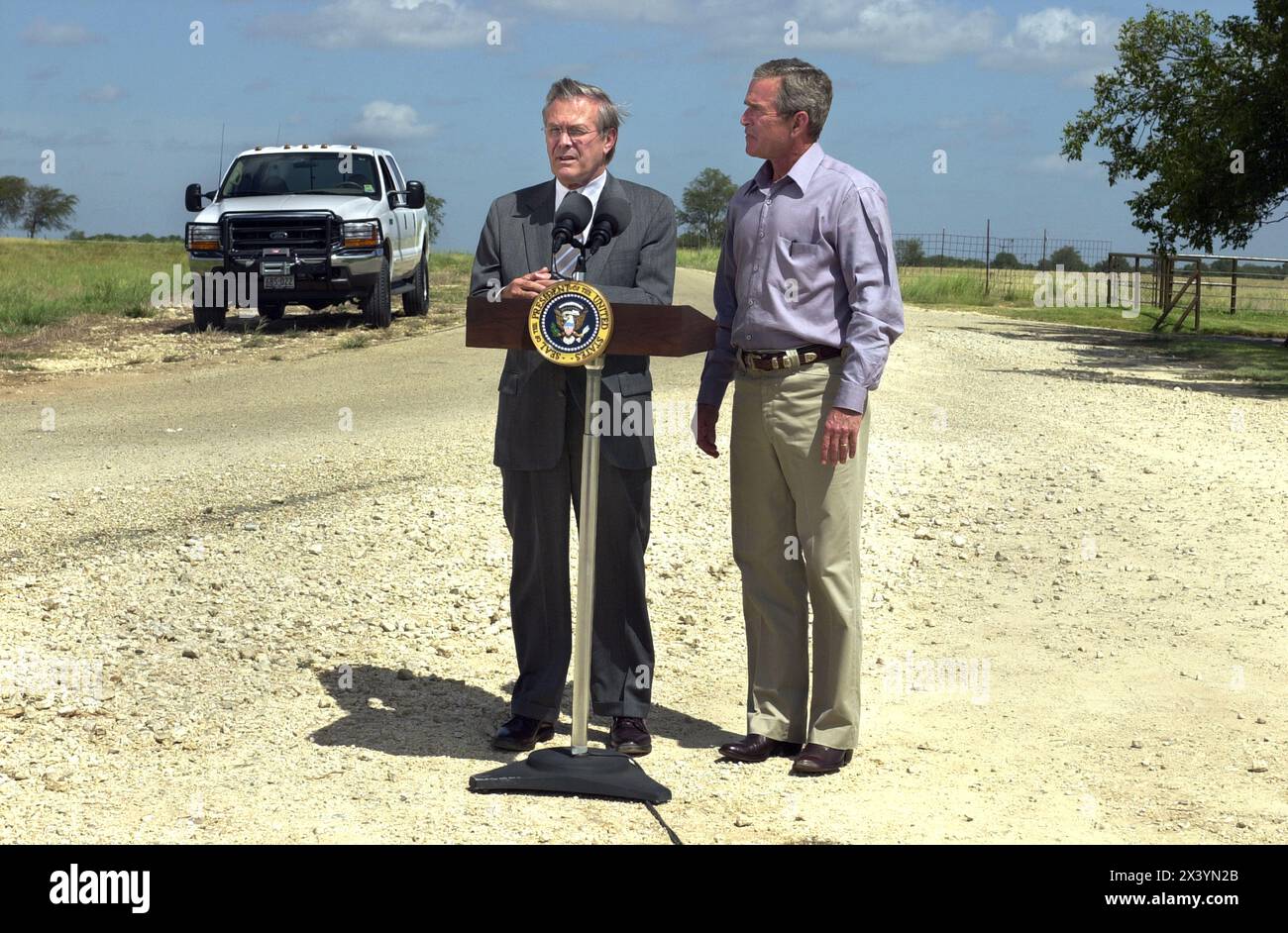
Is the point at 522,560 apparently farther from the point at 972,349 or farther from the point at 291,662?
the point at 972,349

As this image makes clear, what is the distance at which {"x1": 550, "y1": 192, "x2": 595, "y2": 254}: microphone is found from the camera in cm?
423

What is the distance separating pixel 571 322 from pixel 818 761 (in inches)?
66.0

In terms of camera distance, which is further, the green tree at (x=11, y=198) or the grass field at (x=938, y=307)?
the green tree at (x=11, y=198)

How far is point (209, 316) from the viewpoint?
18.6m

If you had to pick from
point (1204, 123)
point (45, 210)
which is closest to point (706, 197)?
point (45, 210)

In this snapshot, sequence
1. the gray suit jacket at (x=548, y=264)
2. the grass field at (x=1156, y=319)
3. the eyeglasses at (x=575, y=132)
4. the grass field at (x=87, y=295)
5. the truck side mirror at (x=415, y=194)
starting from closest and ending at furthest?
1. the eyeglasses at (x=575, y=132)
2. the gray suit jacket at (x=548, y=264)
3. the truck side mirror at (x=415, y=194)
4. the grass field at (x=1156, y=319)
5. the grass field at (x=87, y=295)

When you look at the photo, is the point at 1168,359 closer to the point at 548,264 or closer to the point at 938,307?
the point at 938,307

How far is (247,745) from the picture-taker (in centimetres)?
512

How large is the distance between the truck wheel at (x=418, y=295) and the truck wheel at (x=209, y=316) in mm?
2991

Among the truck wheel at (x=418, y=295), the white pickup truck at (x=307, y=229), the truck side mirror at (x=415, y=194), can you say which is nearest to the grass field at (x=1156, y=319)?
the truck wheel at (x=418, y=295)

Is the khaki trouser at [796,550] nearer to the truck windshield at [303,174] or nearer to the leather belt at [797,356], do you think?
the leather belt at [797,356]

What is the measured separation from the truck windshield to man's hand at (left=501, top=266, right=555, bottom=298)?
1488cm

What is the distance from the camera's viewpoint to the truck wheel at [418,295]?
2095cm
